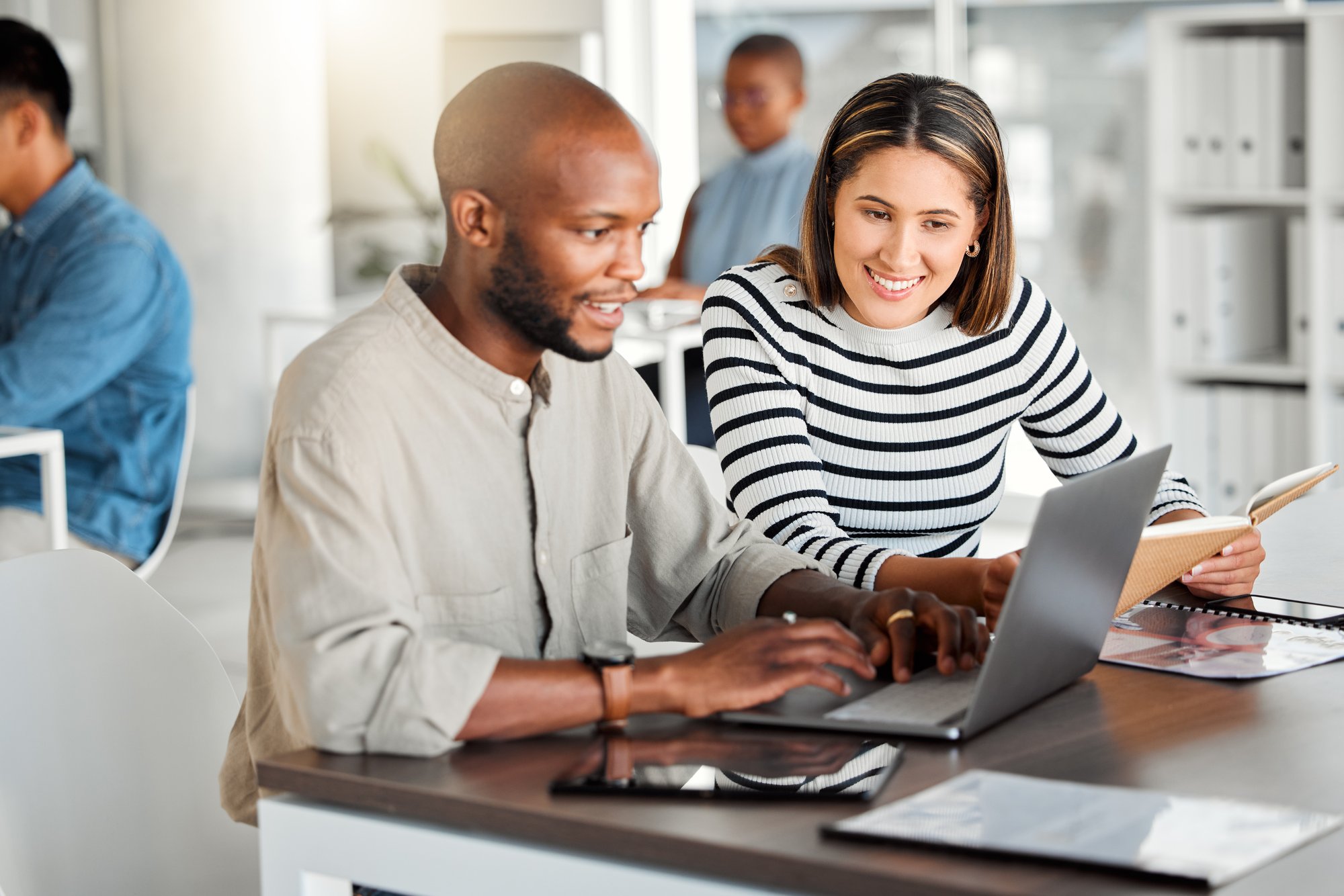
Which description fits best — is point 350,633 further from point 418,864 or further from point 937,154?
point 937,154

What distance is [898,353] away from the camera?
6.09 ft

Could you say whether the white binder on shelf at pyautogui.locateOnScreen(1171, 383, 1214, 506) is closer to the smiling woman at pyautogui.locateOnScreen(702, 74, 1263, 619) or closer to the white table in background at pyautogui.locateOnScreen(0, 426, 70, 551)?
the smiling woman at pyautogui.locateOnScreen(702, 74, 1263, 619)

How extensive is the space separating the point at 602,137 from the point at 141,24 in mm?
4822

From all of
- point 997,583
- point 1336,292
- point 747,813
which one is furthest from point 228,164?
point 747,813

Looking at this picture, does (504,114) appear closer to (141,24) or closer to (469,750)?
(469,750)

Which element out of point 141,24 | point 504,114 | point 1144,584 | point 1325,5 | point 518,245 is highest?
point 141,24

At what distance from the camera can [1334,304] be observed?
12.6 feet

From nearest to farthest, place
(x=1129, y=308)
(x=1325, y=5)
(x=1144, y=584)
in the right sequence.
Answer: (x=1144, y=584)
(x=1325, y=5)
(x=1129, y=308)

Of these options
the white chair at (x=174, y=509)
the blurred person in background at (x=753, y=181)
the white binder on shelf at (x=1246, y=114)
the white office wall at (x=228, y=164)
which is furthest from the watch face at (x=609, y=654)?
the white office wall at (x=228, y=164)

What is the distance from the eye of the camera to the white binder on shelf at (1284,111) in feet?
12.7

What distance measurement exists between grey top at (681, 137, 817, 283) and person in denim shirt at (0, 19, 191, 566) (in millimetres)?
1980

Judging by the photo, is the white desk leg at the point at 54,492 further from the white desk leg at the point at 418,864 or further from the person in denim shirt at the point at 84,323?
the white desk leg at the point at 418,864

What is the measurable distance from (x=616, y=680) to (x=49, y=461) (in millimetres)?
1733

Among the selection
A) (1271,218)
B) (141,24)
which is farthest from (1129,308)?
(141,24)
